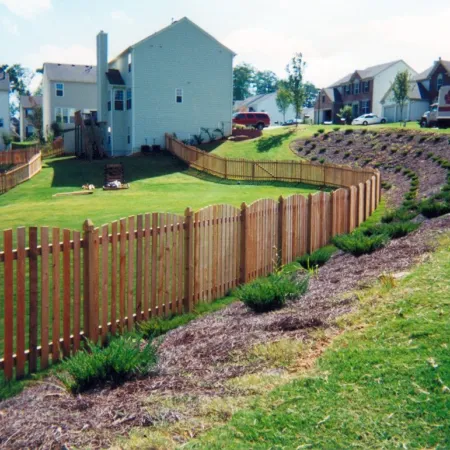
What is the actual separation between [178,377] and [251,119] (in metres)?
55.1

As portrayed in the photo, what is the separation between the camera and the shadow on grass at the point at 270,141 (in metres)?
41.8

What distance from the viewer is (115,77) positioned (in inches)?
1785

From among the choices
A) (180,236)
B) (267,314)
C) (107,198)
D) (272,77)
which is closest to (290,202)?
(180,236)

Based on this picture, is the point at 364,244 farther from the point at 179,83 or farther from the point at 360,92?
the point at 360,92

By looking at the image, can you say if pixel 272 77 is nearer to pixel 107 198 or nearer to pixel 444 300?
pixel 107 198

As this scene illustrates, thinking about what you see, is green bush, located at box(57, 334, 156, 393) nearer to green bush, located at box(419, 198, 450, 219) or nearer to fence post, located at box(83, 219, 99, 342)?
fence post, located at box(83, 219, 99, 342)

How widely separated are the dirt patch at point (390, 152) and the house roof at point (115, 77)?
13305 mm

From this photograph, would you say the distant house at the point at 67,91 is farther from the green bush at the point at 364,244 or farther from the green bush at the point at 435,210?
the green bush at the point at 364,244

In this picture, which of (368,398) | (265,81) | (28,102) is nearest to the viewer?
(368,398)

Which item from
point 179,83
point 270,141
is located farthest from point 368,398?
point 179,83

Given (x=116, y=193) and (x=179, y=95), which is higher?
(x=179, y=95)

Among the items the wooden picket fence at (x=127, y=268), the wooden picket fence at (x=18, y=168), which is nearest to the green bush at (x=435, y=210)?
the wooden picket fence at (x=127, y=268)

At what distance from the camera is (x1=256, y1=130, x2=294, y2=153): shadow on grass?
41750 millimetres

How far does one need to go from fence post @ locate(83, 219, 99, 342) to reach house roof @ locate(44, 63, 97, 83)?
55.2 meters
